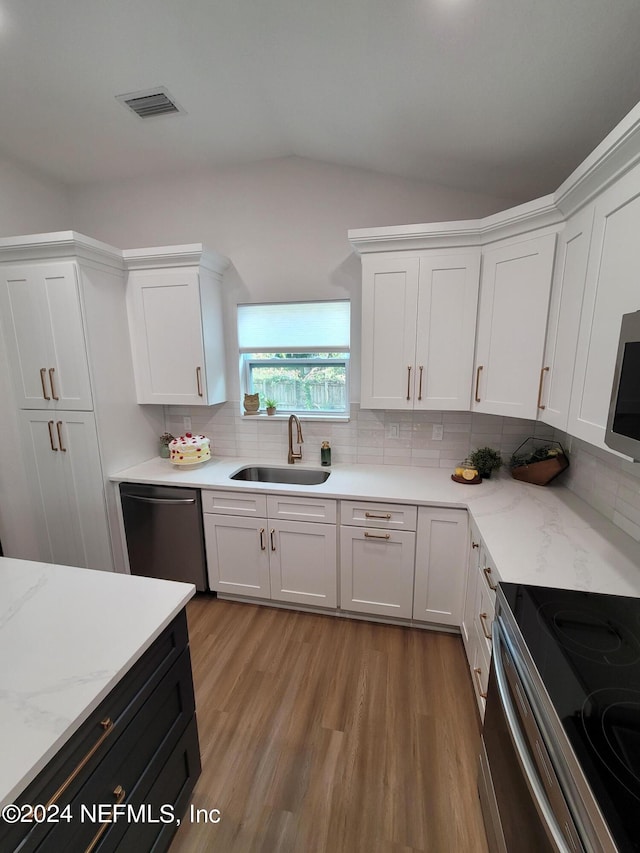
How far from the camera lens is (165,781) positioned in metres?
1.18

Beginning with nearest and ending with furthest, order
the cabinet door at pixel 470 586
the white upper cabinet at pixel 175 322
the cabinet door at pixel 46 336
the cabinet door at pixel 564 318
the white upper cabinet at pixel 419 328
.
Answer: the cabinet door at pixel 564 318
the cabinet door at pixel 470 586
the white upper cabinet at pixel 419 328
the cabinet door at pixel 46 336
the white upper cabinet at pixel 175 322

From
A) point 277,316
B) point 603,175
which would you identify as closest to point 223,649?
point 277,316

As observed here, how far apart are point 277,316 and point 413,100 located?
1498 millimetres

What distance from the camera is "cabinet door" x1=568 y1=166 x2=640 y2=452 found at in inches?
46.7

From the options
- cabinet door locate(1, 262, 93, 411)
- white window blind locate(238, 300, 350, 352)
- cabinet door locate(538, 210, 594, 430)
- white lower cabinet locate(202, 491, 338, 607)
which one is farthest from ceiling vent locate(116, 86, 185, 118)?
white lower cabinet locate(202, 491, 338, 607)

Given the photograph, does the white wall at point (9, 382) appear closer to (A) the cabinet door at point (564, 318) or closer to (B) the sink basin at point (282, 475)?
(B) the sink basin at point (282, 475)

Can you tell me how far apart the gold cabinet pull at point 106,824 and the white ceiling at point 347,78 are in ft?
8.34

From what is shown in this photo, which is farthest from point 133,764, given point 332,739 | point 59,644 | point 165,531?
point 165,531

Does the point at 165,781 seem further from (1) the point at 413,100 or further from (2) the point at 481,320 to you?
(1) the point at 413,100

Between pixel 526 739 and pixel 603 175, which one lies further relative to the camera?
pixel 603 175

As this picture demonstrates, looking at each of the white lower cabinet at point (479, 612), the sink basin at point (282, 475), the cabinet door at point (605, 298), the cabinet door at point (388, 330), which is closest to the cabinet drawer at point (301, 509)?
the sink basin at point (282, 475)

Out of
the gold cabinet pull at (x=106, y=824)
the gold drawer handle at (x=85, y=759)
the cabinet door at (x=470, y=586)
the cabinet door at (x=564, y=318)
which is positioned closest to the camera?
the gold drawer handle at (x=85, y=759)

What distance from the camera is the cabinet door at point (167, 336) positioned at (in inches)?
99.3

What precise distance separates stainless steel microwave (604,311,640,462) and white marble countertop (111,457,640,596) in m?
0.53
